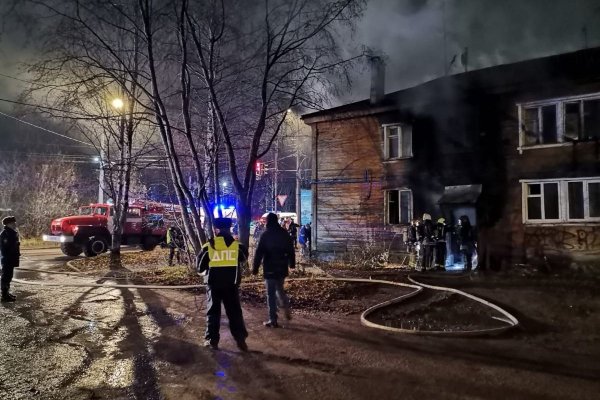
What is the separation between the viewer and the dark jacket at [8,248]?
8.62 metres

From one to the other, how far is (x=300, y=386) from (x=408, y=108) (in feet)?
44.0

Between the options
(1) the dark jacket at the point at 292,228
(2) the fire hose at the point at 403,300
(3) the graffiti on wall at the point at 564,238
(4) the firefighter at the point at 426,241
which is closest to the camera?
(2) the fire hose at the point at 403,300

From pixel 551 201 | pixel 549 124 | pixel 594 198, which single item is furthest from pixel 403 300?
pixel 549 124

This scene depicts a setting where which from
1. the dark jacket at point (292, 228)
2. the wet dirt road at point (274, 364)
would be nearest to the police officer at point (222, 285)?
the wet dirt road at point (274, 364)

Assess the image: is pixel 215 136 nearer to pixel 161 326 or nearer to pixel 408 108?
pixel 161 326

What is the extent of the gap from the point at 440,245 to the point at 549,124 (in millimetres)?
5404

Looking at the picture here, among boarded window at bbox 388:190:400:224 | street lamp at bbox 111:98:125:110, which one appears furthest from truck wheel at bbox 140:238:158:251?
boarded window at bbox 388:190:400:224

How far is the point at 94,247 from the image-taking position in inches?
714

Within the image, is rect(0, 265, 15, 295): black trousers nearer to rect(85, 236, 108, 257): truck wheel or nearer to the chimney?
rect(85, 236, 108, 257): truck wheel

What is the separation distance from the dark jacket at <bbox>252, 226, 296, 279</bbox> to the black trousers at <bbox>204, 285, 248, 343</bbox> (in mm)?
1121

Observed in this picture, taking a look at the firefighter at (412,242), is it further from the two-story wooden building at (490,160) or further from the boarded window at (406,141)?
the boarded window at (406,141)

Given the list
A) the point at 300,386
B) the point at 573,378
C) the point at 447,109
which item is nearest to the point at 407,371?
the point at 300,386

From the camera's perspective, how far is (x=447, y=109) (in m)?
15.1

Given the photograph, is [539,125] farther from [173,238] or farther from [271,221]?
[173,238]
